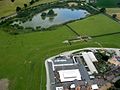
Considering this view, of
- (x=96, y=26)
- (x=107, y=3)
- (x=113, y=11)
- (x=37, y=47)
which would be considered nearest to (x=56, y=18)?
(x=96, y=26)

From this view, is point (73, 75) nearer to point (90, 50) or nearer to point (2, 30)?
point (90, 50)

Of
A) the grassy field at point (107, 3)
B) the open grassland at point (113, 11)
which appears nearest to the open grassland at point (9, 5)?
the grassy field at point (107, 3)

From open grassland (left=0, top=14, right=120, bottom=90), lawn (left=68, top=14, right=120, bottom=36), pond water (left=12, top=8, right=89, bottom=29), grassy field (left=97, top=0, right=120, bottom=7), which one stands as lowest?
open grassland (left=0, top=14, right=120, bottom=90)

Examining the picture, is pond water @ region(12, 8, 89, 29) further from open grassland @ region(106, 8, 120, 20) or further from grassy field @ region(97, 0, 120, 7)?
grassy field @ region(97, 0, 120, 7)

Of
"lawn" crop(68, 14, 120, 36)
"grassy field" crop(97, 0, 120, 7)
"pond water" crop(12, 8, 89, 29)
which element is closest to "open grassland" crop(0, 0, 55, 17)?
"pond water" crop(12, 8, 89, 29)

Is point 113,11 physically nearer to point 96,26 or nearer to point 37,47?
point 96,26

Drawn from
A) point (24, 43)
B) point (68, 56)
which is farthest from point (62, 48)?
point (24, 43)

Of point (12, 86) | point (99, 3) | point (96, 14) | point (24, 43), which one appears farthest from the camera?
point (99, 3)

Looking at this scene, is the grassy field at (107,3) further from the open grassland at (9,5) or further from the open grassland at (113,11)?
the open grassland at (9,5)
